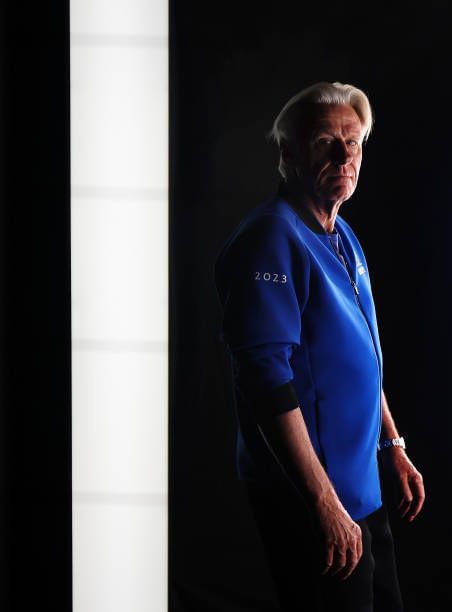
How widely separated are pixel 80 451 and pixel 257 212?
0.66 metres

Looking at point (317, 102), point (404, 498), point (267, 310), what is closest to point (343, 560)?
point (404, 498)

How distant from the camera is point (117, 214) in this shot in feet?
3.95

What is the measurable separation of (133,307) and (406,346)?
59 centimetres

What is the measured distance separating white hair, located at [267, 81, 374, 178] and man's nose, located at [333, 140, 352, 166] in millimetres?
47

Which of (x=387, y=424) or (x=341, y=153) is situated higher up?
(x=341, y=153)

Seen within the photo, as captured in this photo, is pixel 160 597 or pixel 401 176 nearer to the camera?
pixel 401 176

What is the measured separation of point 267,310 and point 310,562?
0.51 m

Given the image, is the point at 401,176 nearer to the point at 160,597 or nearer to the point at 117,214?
the point at 117,214

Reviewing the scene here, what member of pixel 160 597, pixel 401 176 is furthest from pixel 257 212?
pixel 160 597

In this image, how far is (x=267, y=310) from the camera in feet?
3.51
